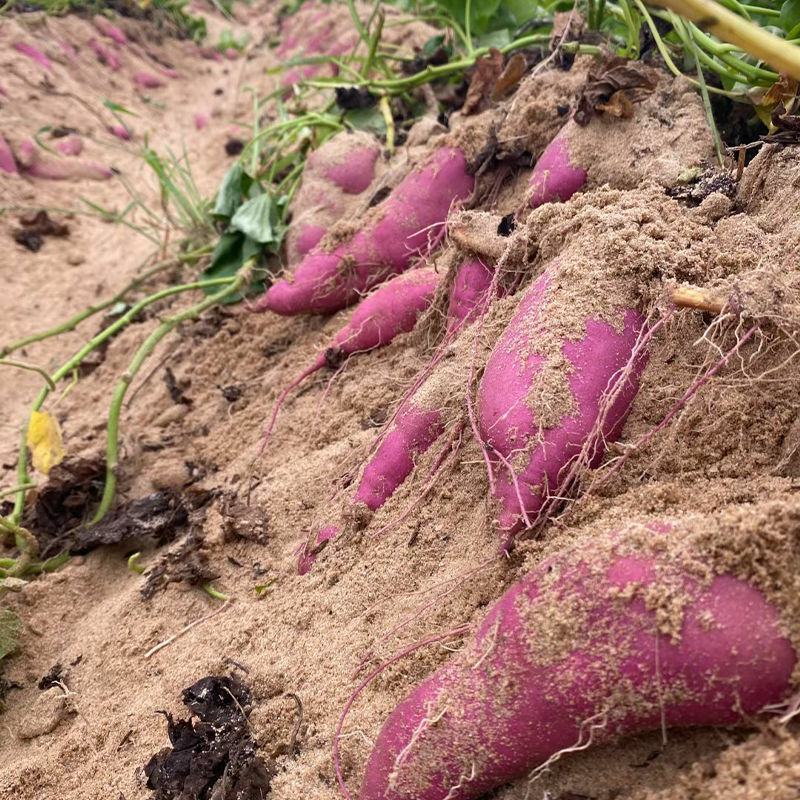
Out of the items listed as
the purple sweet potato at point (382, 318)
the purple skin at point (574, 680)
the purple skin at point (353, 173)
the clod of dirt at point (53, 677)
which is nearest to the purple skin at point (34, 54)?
the purple skin at point (353, 173)

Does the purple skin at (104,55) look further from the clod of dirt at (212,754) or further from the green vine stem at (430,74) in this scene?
the clod of dirt at (212,754)

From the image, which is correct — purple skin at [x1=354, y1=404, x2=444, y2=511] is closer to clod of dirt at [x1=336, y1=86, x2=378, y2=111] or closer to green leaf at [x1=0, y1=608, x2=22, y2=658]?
green leaf at [x1=0, y1=608, x2=22, y2=658]

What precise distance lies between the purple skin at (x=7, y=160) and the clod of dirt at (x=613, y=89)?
7.82 feet

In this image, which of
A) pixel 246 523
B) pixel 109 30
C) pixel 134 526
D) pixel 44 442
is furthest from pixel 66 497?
pixel 109 30

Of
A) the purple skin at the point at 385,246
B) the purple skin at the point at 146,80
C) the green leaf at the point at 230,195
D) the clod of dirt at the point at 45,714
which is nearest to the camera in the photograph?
the clod of dirt at the point at 45,714

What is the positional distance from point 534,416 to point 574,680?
0.33 m

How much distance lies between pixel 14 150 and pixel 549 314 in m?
2.81

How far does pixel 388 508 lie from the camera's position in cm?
109

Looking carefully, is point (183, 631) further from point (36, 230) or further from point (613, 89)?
point (36, 230)

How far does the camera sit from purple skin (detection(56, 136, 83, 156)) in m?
3.12

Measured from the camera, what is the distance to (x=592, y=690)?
67 cm

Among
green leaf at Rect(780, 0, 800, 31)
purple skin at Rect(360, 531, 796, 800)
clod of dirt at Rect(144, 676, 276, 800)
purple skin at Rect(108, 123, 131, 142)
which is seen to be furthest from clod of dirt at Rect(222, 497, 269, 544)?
purple skin at Rect(108, 123, 131, 142)

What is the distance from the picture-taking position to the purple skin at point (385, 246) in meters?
1.58

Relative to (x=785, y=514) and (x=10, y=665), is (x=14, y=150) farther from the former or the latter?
(x=785, y=514)
